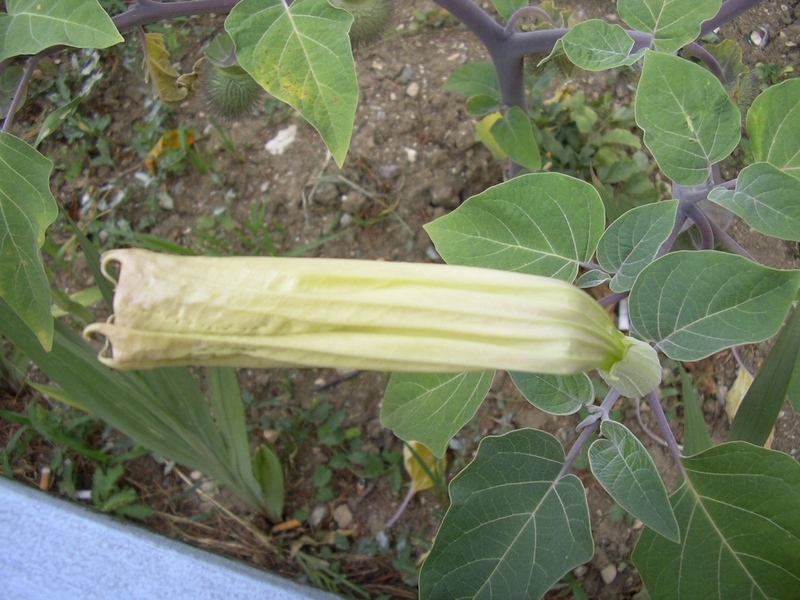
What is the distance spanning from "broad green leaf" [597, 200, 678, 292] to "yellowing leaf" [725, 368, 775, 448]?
2.36ft

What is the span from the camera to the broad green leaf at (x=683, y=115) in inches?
25.8

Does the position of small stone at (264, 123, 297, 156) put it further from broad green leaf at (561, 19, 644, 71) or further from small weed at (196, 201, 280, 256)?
broad green leaf at (561, 19, 644, 71)

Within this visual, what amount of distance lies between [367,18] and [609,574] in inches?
48.8

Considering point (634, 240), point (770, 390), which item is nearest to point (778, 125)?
point (634, 240)

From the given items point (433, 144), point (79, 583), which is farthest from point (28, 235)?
point (433, 144)

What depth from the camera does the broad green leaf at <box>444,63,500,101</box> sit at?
4.15 ft

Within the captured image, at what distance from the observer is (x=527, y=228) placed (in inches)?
28.4

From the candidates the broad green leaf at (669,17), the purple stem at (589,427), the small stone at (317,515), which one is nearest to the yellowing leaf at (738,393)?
the purple stem at (589,427)

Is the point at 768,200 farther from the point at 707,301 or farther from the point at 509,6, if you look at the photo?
the point at 509,6

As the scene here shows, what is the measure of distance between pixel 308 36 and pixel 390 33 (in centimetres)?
111

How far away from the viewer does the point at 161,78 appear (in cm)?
111

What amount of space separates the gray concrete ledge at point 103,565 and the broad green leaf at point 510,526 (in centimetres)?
41

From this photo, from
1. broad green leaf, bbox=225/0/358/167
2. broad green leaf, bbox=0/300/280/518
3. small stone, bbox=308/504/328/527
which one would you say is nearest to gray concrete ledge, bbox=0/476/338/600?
broad green leaf, bbox=0/300/280/518

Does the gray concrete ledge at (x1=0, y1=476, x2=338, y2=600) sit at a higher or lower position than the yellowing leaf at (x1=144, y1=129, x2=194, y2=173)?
lower
